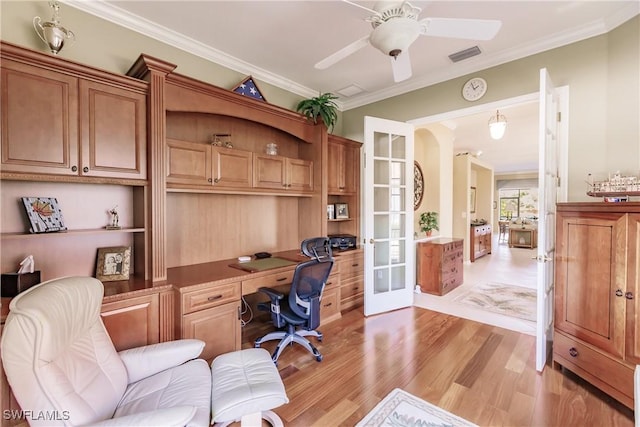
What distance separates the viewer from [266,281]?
8.36ft

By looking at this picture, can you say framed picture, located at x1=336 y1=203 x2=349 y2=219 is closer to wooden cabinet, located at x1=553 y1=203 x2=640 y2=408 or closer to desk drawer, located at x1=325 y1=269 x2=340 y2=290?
desk drawer, located at x1=325 y1=269 x2=340 y2=290

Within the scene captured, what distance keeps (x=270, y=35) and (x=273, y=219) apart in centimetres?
194

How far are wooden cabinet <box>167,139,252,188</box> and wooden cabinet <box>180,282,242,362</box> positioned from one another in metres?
0.92

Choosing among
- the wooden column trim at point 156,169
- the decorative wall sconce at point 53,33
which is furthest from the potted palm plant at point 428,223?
the decorative wall sconce at point 53,33

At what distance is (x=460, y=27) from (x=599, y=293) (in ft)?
6.85

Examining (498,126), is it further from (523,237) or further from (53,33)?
(523,237)

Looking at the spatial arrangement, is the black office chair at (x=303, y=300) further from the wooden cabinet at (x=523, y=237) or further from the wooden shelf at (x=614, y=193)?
the wooden cabinet at (x=523, y=237)

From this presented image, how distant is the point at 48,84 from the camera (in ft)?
5.54

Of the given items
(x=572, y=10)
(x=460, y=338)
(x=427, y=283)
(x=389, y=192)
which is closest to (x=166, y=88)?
(x=389, y=192)

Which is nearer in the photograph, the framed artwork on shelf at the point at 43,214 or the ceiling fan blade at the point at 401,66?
the framed artwork on shelf at the point at 43,214

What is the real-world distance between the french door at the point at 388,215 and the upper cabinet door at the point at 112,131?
2319 millimetres

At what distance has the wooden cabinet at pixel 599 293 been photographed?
1770mm

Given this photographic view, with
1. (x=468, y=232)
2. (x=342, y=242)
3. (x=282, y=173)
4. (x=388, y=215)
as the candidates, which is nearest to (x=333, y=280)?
(x=342, y=242)

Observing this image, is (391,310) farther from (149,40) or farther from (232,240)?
(149,40)
